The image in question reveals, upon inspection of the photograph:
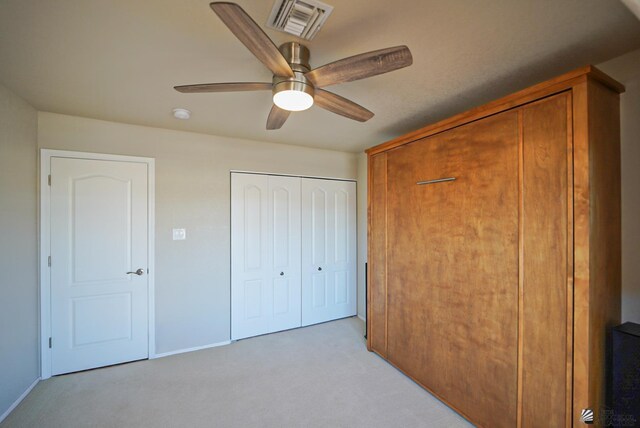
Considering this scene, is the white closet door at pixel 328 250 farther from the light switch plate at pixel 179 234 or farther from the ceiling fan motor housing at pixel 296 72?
the ceiling fan motor housing at pixel 296 72

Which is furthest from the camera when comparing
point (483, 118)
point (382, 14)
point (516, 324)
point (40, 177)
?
point (40, 177)

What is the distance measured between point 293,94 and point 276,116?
0.41 m

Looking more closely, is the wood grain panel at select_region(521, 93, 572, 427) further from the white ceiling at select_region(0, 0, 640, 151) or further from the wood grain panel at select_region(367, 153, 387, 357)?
the wood grain panel at select_region(367, 153, 387, 357)

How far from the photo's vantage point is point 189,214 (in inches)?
115

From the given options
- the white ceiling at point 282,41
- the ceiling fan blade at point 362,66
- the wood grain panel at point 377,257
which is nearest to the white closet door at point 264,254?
the wood grain panel at point 377,257

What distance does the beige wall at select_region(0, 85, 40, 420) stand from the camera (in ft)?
6.23

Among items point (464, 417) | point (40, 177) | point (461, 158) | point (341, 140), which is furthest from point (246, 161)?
point (464, 417)

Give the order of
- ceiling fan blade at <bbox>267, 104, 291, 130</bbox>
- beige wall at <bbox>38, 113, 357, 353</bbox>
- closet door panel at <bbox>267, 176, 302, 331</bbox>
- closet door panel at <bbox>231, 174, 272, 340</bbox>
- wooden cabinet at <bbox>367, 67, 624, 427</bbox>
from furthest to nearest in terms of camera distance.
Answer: closet door panel at <bbox>267, 176, 302, 331</bbox>, closet door panel at <bbox>231, 174, 272, 340</bbox>, beige wall at <bbox>38, 113, 357, 353</bbox>, ceiling fan blade at <bbox>267, 104, 291, 130</bbox>, wooden cabinet at <bbox>367, 67, 624, 427</bbox>

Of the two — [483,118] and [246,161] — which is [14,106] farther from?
[483,118]

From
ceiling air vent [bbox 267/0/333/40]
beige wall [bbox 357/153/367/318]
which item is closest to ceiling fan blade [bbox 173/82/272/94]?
ceiling air vent [bbox 267/0/333/40]

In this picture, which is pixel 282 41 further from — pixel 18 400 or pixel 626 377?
pixel 18 400

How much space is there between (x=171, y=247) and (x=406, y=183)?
8.28ft

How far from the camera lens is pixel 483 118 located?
5.85ft

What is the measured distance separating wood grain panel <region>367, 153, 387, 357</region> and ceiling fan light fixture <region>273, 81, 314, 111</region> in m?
1.47
